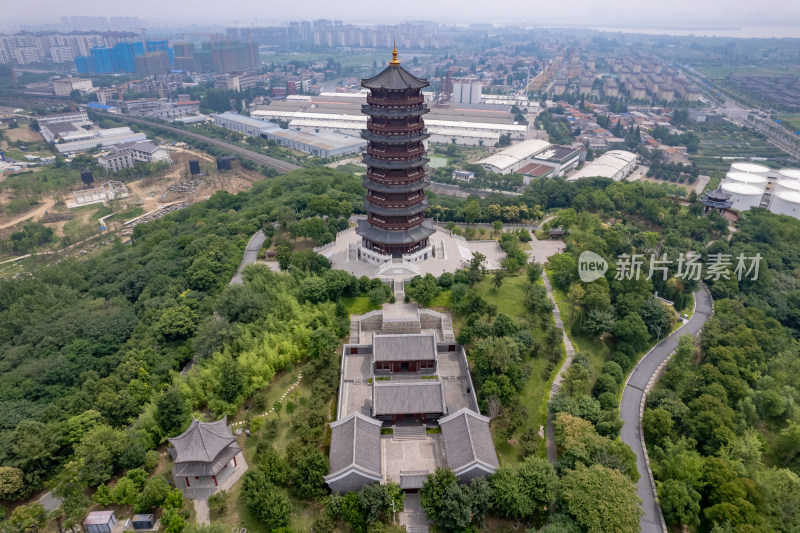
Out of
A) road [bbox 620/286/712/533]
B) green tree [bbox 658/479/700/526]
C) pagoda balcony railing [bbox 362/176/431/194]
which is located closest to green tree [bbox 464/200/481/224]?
pagoda balcony railing [bbox 362/176/431/194]

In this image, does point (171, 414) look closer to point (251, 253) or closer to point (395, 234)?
point (251, 253)

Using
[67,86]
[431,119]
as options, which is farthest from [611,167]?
[67,86]

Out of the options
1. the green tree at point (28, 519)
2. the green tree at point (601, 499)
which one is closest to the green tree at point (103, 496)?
the green tree at point (28, 519)

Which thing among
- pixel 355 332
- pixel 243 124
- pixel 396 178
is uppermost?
pixel 396 178

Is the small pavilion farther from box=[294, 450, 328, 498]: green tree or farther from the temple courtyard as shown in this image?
the temple courtyard

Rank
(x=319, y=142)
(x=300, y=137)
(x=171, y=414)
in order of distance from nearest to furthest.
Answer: (x=171, y=414)
(x=319, y=142)
(x=300, y=137)

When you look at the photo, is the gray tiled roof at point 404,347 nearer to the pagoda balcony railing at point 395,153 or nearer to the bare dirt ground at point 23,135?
the pagoda balcony railing at point 395,153

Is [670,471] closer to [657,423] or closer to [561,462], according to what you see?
[657,423]

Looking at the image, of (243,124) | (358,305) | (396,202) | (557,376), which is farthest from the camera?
(243,124)
